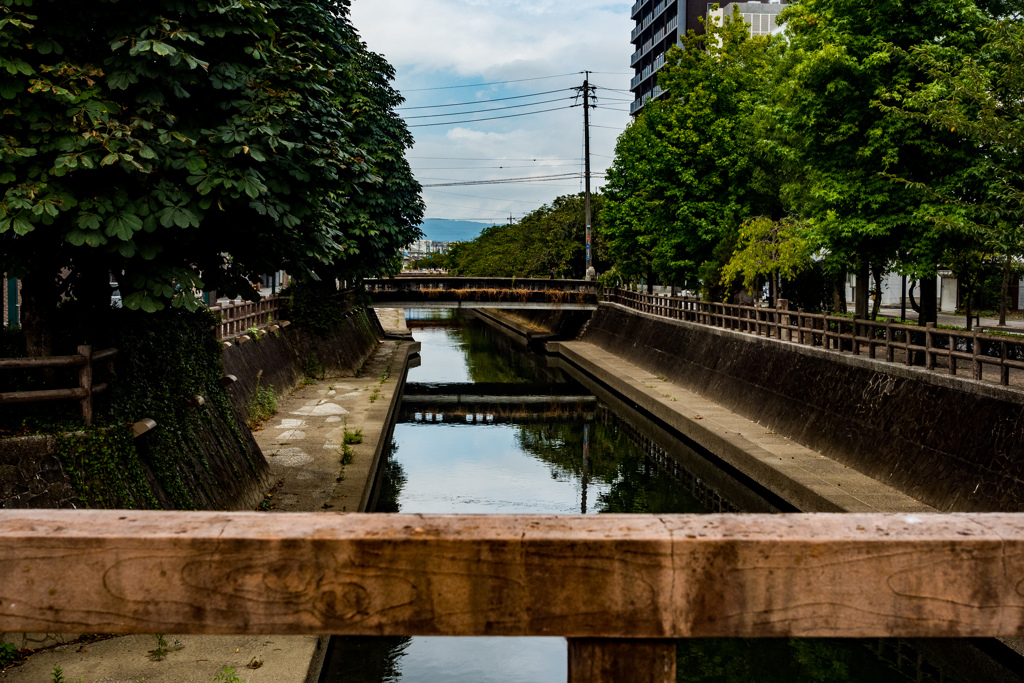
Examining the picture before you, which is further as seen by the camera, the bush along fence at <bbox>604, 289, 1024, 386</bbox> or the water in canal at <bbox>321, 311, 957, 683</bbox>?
the bush along fence at <bbox>604, 289, 1024, 386</bbox>

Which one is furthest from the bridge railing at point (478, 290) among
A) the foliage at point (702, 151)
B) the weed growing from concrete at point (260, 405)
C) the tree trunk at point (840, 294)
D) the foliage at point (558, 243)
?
the weed growing from concrete at point (260, 405)

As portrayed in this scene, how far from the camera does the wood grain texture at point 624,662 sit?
2645mm

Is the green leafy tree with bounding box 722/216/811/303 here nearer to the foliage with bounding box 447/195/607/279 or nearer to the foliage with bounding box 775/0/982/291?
the foliage with bounding box 775/0/982/291

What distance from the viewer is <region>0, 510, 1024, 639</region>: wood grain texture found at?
2576mm

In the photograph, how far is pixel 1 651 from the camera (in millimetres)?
7348

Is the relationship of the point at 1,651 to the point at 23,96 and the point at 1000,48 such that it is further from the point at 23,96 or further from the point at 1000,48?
the point at 1000,48

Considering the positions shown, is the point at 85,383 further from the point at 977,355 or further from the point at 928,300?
the point at 928,300

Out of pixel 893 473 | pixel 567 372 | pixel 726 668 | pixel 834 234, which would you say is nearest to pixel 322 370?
pixel 567 372

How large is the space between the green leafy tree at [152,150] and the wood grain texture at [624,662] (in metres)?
7.59

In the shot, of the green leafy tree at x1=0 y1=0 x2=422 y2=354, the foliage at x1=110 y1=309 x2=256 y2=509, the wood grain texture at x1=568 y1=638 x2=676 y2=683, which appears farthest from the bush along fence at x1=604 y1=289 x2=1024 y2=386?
the wood grain texture at x1=568 y1=638 x2=676 y2=683

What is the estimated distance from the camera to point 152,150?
911 cm

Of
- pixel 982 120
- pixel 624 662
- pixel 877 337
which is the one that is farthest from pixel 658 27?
pixel 624 662

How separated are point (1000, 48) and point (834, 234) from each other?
689cm

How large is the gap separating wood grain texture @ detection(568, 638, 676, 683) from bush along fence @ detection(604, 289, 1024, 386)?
12.4 m
